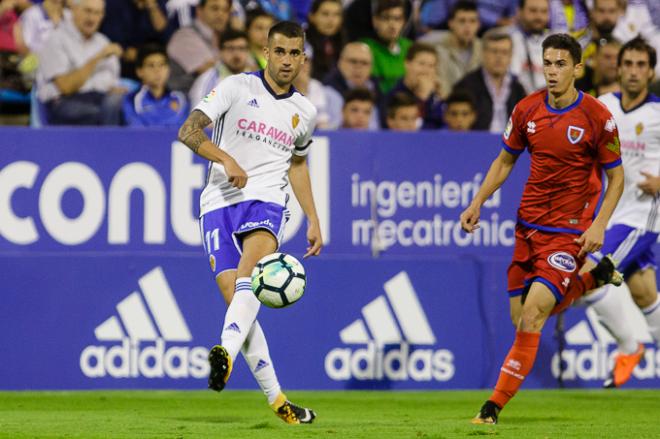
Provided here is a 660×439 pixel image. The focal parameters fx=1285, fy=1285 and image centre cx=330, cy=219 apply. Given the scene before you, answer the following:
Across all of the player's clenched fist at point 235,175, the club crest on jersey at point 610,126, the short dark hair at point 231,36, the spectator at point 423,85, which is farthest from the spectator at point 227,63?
the player's clenched fist at point 235,175

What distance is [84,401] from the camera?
33.0ft

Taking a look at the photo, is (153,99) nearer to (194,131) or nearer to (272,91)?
(272,91)

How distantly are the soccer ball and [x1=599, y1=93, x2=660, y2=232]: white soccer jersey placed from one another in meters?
4.31

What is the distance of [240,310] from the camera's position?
757 cm


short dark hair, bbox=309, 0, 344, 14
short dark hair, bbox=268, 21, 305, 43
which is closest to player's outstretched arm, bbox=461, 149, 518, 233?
short dark hair, bbox=268, 21, 305, 43

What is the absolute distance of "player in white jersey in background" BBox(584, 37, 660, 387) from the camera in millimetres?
10891

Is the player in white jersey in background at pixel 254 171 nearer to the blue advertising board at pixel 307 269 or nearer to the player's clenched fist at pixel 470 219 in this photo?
the player's clenched fist at pixel 470 219

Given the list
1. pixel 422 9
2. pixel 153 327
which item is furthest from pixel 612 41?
pixel 153 327

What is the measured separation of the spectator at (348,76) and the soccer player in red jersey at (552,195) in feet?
16.3

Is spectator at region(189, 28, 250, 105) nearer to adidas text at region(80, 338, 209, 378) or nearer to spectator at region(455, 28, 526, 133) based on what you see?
spectator at region(455, 28, 526, 133)

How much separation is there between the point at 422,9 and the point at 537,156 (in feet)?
22.2

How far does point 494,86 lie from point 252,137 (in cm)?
615

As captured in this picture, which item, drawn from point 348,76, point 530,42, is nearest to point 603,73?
point 530,42

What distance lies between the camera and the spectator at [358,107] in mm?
13078
